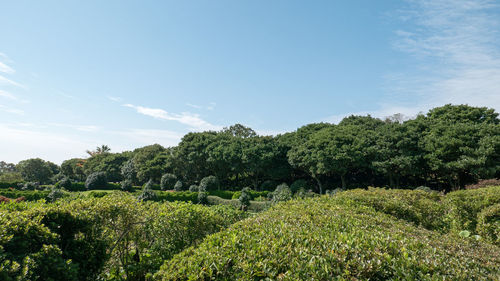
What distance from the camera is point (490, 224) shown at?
6.74 metres

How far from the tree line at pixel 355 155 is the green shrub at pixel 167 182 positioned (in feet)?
7.93

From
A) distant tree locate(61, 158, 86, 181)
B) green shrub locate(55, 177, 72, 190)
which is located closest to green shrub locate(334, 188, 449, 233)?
green shrub locate(55, 177, 72, 190)

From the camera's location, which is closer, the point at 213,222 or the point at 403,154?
the point at 213,222

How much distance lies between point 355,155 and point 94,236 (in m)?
22.5

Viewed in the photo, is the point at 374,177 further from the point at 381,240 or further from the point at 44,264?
the point at 44,264

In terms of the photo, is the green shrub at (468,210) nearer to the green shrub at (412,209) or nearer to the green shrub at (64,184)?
the green shrub at (412,209)

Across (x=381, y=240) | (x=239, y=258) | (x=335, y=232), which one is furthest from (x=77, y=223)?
(x=381, y=240)

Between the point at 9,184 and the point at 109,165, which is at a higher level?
the point at 109,165

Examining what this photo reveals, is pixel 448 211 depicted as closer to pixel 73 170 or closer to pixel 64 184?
pixel 64 184

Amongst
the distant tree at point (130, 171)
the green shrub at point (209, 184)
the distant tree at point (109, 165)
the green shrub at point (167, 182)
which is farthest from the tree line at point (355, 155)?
the distant tree at point (109, 165)

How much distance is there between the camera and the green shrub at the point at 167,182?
102 ft

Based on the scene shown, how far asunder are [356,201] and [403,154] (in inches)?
718

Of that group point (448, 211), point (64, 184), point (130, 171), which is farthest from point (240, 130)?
point (448, 211)

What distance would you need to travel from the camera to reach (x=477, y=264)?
10.3 ft
